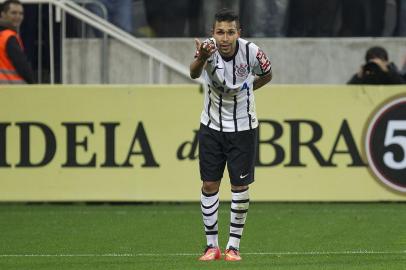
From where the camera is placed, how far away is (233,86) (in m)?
10.2

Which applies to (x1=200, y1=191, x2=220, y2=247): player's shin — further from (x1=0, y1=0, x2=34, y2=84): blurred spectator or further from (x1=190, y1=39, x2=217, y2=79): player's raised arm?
(x1=0, y1=0, x2=34, y2=84): blurred spectator

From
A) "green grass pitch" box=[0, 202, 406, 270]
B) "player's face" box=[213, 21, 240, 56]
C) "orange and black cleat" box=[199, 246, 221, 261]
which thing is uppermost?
"player's face" box=[213, 21, 240, 56]

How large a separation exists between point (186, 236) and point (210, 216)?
1764mm

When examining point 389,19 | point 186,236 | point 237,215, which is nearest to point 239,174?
point 237,215

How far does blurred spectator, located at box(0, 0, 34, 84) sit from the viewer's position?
1575cm

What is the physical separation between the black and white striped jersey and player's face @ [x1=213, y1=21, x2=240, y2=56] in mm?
137

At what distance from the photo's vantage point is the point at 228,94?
1026 centimetres

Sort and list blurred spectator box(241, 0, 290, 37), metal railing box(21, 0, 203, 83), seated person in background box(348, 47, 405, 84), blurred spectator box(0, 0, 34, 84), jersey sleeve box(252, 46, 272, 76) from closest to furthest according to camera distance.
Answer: jersey sleeve box(252, 46, 272, 76)
blurred spectator box(0, 0, 34, 84)
seated person in background box(348, 47, 405, 84)
metal railing box(21, 0, 203, 83)
blurred spectator box(241, 0, 290, 37)

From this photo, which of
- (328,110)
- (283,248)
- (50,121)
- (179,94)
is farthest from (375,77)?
(283,248)

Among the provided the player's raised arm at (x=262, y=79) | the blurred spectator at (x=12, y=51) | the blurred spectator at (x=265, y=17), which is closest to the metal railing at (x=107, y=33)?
the blurred spectator at (x=265, y=17)

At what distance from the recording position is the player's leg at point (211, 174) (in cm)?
1038

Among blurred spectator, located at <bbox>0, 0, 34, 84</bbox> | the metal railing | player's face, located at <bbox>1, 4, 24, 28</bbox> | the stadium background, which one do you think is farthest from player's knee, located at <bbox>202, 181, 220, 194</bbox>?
the metal railing

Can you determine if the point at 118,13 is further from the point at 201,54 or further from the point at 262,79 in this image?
the point at 201,54

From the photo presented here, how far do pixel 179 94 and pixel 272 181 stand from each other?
1463 millimetres
